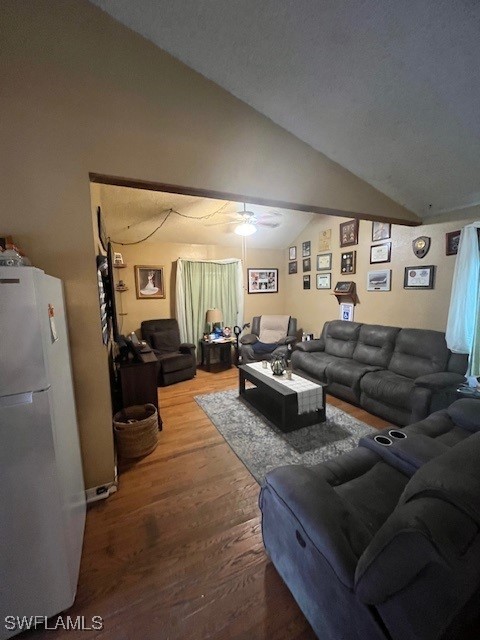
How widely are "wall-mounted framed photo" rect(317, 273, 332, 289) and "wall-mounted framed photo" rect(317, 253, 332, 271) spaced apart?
10cm

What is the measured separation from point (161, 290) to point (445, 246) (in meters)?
4.09

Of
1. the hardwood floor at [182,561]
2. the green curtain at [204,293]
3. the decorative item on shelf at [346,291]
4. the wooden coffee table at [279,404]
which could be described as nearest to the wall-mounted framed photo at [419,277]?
the decorative item on shelf at [346,291]

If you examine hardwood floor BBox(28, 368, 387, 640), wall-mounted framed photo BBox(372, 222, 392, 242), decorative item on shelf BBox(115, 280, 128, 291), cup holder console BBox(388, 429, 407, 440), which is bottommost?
hardwood floor BBox(28, 368, 387, 640)

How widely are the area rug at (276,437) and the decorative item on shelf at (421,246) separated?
2.14m

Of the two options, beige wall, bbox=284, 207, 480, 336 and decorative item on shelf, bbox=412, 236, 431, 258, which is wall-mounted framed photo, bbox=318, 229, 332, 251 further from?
decorative item on shelf, bbox=412, 236, 431, 258

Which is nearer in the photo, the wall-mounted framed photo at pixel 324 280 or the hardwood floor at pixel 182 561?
the hardwood floor at pixel 182 561

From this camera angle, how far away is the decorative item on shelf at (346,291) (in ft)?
13.2

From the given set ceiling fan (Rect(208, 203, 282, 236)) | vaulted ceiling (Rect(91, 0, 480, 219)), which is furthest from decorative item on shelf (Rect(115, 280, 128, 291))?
vaulted ceiling (Rect(91, 0, 480, 219))

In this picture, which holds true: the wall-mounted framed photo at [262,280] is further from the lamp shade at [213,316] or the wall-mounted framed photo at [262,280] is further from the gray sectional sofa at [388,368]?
the gray sectional sofa at [388,368]

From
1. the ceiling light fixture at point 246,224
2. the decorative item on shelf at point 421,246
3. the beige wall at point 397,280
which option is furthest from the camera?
the ceiling light fixture at point 246,224

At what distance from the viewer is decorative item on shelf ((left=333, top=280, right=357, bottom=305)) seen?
4012mm

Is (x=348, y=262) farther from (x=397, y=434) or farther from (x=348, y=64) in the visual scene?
(x=397, y=434)

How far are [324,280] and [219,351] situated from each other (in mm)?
2339

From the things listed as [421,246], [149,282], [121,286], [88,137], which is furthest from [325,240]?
[88,137]
